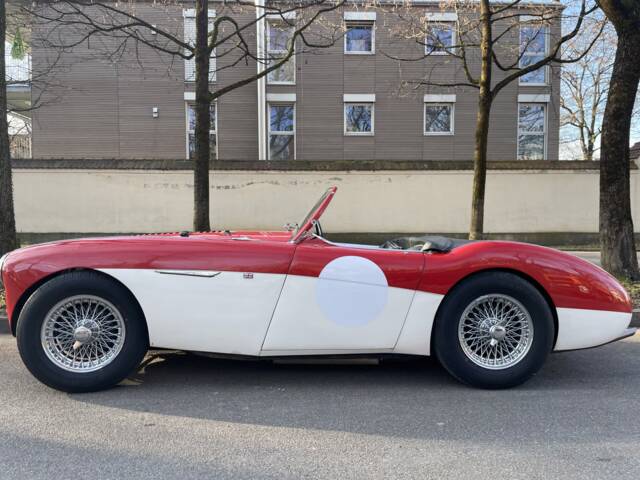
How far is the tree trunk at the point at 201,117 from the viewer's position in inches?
Result: 330

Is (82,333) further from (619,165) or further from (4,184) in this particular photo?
(619,165)

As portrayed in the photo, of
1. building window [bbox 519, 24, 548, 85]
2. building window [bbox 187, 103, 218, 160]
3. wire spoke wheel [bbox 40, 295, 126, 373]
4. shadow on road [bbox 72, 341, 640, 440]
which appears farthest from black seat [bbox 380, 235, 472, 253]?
building window [bbox 519, 24, 548, 85]

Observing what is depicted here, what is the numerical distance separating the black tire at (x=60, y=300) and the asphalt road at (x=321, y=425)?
0.42ft

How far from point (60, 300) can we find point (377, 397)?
2.32 metres

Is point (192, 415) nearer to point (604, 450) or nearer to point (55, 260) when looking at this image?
point (55, 260)

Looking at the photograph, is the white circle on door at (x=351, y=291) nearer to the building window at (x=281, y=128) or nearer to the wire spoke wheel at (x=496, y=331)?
the wire spoke wheel at (x=496, y=331)

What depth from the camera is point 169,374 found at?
4051 mm

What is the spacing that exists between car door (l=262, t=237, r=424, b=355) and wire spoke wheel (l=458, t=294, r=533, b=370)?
19.9 inches

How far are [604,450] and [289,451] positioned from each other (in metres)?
1.74

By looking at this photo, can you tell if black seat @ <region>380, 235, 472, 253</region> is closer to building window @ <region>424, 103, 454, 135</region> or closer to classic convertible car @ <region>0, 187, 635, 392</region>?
classic convertible car @ <region>0, 187, 635, 392</region>

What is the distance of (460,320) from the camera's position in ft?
11.7

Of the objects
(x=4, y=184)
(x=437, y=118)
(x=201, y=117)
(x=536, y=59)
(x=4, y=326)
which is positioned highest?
(x=536, y=59)

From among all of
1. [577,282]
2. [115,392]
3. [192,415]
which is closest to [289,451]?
[192,415]

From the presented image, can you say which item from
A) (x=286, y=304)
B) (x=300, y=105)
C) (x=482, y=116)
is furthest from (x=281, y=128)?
(x=286, y=304)
